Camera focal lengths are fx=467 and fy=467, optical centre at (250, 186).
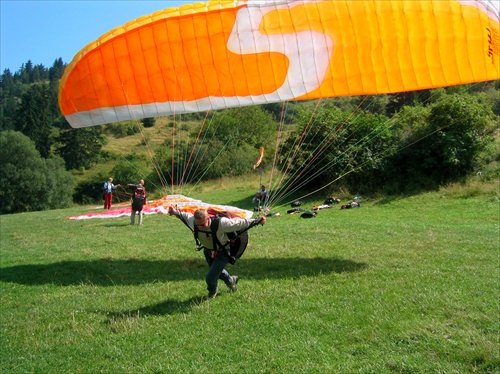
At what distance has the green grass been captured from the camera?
4734 mm

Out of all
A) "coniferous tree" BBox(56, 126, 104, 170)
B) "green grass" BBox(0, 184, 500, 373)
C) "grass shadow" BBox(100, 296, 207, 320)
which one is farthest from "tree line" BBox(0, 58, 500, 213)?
"grass shadow" BBox(100, 296, 207, 320)

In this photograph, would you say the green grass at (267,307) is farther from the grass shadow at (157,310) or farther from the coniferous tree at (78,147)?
the coniferous tree at (78,147)

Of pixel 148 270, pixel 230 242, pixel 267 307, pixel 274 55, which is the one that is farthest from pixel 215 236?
pixel 274 55

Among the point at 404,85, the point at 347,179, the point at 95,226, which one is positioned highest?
the point at 404,85

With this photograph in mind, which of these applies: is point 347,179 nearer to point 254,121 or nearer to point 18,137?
point 254,121

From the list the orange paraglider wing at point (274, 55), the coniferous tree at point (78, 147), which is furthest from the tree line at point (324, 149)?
the orange paraglider wing at point (274, 55)

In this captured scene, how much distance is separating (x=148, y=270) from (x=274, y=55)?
4639 mm

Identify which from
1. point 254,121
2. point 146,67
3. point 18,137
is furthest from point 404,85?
point 18,137

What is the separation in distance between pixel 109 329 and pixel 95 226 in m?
10.2

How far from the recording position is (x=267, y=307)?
6.01 meters

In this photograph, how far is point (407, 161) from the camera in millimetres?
19734

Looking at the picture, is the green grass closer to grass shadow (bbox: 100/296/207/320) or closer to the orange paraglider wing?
grass shadow (bbox: 100/296/207/320)

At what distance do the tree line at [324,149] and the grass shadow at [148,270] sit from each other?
158cm

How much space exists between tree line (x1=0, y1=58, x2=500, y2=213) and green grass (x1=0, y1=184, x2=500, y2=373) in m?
1.82
